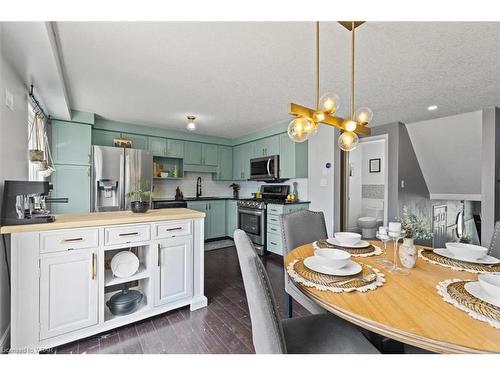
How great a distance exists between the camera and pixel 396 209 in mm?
3910

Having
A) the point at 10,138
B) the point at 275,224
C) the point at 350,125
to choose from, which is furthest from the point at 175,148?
the point at 350,125

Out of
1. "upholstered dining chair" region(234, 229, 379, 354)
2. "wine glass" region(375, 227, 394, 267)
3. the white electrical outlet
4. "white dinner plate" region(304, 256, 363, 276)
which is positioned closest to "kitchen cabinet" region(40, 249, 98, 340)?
the white electrical outlet

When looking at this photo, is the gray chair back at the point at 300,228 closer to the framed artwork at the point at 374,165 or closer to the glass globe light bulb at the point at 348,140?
the glass globe light bulb at the point at 348,140

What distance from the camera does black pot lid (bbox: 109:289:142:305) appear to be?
1845 mm

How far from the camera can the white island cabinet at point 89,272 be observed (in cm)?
146

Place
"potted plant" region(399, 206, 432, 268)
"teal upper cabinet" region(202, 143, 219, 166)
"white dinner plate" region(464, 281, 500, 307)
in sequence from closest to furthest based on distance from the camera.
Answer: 1. "white dinner plate" region(464, 281, 500, 307)
2. "potted plant" region(399, 206, 432, 268)
3. "teal upper cabinet" region(202, 143, 219, 166)

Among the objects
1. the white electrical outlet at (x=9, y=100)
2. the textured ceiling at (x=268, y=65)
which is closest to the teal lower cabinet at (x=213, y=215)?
the textured ceiling at (x=268, y=65)

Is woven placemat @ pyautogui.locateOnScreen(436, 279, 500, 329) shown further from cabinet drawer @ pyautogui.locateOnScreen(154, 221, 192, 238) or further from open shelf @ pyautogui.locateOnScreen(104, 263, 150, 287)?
open shelf @ pyautogui.locateOnScreen(104, 263, 150, 287)

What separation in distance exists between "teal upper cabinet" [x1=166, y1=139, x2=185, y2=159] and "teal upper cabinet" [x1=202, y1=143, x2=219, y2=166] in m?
0.47

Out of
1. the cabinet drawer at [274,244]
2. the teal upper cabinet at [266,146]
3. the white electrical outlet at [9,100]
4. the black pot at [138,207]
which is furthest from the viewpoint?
the teal upper cabinet at [266,146]

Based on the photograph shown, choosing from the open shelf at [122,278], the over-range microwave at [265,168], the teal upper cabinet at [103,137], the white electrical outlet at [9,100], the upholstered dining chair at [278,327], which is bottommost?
the open shelf at [122,278]

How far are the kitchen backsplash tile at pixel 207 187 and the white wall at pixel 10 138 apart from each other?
251cm

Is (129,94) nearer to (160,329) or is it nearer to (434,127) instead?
(160,329)

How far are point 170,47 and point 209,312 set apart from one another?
7.32ft
